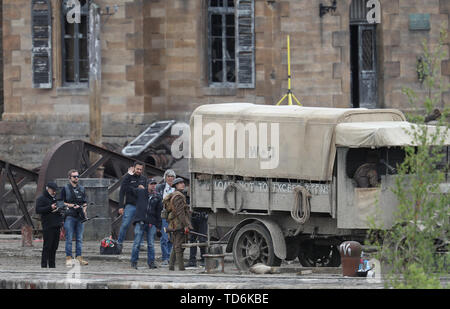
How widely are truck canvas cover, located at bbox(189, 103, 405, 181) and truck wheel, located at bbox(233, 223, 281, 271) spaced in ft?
2.77

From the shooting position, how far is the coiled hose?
2027 centimetres

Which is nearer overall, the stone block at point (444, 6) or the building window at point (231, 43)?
the building window at point (231, 43)

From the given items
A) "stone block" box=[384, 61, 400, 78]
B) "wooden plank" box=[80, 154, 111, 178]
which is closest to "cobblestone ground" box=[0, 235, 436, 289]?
"wooden plank" box=[80, 154, 111, 178]

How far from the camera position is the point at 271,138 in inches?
827

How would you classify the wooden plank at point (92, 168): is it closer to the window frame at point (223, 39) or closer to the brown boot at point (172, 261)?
the window frame at point (223, 39)

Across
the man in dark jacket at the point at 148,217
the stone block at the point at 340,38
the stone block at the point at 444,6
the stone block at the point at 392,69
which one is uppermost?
the stone block at the point at 444,6

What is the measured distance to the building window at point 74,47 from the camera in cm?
3191

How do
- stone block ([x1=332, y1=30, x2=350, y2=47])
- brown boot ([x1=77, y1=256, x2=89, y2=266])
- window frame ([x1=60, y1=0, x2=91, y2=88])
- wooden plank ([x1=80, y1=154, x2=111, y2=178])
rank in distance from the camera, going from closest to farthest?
brown boot ([x1=77, y1=256, x2=89, y2=266]) → wooden plank ([x1=80, y1=154, x2=111, y2=178]) → stone block ([x1=332, y1=30, x2=350, y2=47]) → window frame ([x1=60, y1=0, x2=91, y2=88])

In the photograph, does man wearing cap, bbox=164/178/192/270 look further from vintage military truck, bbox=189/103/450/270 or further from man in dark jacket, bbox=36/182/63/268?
man in dark jacket, bbox=36/182/63/268

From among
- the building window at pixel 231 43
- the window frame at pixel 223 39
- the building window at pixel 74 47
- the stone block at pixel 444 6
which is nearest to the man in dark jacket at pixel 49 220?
the building window at pixel 231 43

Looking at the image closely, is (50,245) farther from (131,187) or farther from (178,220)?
(178,220)

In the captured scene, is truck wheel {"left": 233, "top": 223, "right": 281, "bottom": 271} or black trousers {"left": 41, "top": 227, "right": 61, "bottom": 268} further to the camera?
black trousers {"left": 41, "top": 227, "right": 61, "bottom": 268}
